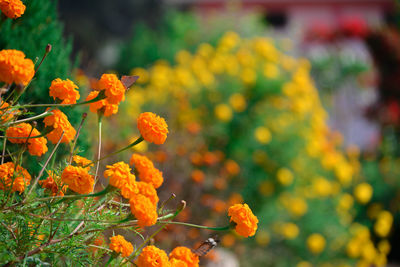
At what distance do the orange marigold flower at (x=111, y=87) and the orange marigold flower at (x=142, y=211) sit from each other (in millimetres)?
287

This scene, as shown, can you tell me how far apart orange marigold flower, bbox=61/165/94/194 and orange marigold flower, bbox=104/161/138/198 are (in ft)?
0.19

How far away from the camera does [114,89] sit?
128cm

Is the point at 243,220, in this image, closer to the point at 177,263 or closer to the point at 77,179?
the point at 177,263

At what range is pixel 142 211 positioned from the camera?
115cm

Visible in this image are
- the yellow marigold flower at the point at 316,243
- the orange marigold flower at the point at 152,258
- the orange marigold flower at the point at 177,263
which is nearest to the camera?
the orange marigold flower at the point at 152,258

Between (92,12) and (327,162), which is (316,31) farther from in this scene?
(327,162)

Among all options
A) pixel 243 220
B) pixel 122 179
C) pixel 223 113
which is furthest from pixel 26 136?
pixel 223 113

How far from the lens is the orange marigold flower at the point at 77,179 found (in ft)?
3.93

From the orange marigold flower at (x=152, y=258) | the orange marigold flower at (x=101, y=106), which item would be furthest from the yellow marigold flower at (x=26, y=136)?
the orange marigold flower at (x=152, y=258)

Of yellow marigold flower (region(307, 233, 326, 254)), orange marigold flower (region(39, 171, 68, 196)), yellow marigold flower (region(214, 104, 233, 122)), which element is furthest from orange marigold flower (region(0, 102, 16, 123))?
yellow marigold flower (region(307, 233, 326, 254))

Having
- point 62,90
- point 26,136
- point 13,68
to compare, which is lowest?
point 26,136

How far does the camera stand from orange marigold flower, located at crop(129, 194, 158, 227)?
115 cm

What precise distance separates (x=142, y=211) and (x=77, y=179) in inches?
7.4

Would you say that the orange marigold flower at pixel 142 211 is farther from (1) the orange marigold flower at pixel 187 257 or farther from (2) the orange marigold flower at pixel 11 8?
(2) the orange marigold flower at pixel 11 8
